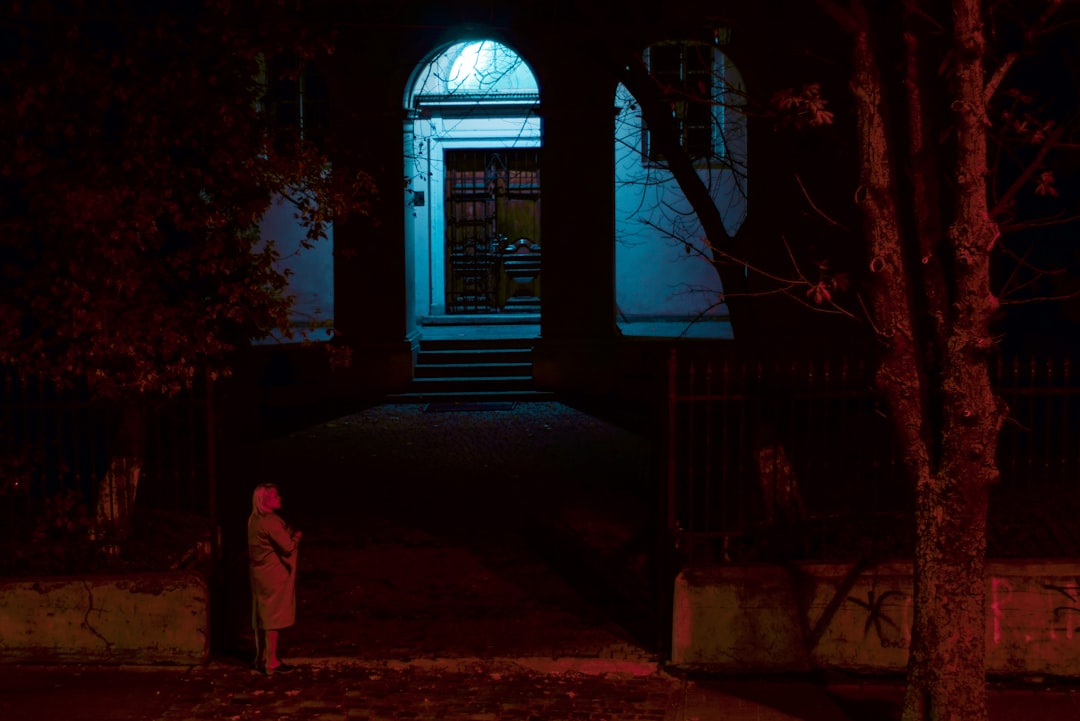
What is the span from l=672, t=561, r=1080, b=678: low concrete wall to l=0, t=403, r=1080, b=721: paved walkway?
18 cm

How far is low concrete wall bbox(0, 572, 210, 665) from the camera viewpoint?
741 centimetres

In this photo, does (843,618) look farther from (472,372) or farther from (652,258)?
(652,258)

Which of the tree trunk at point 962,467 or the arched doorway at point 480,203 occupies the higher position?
the arched doorway at point 480,203

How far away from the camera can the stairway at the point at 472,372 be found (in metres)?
15.5

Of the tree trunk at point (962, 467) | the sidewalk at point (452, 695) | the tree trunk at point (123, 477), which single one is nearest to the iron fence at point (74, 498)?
the tree trunk at point (123, 477)

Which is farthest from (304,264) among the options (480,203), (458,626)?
(458,626)

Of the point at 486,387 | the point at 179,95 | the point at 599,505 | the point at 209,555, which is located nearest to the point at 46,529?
the point at 209,555

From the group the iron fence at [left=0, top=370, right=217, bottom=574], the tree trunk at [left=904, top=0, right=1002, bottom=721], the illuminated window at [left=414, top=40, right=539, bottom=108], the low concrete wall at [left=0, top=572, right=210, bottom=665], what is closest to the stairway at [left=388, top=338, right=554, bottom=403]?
the illuminated window at [left=414, top=40, right=539, bottom=108]

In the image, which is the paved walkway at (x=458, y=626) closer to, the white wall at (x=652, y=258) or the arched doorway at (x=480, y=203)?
the white wall at (x=652, y=258)

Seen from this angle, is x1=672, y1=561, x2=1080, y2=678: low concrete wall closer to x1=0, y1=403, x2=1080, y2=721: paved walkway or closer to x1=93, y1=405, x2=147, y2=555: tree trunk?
x1=0, y1=403, x2=1080, y2=721: paved walkway

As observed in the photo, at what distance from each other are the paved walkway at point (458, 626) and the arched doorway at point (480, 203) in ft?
23.5

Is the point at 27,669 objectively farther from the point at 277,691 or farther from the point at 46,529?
the point at 277,691

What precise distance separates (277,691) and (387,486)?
168 inches

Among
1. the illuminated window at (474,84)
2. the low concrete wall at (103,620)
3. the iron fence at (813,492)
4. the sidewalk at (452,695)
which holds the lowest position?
the sidewalk at (452,695)
